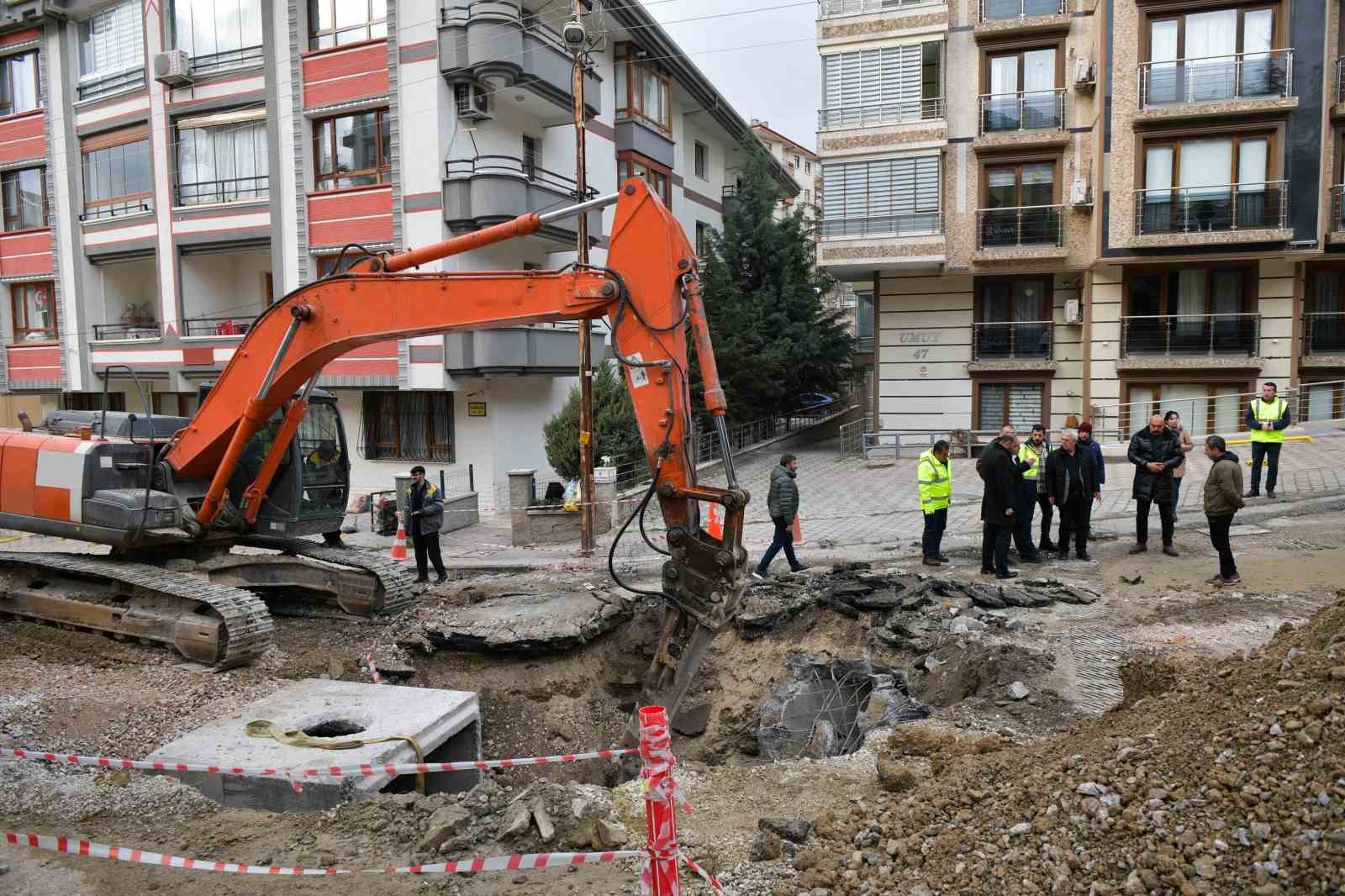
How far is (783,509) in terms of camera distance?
1139cm

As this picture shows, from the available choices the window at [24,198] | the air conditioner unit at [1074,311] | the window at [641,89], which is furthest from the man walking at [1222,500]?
the window at [24,198]

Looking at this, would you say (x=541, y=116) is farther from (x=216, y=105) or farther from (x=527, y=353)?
(x=216, y=105)

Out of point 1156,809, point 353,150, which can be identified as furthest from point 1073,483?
point 353,150

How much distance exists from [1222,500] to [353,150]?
60.1ft

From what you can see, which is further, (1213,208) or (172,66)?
(172,66)

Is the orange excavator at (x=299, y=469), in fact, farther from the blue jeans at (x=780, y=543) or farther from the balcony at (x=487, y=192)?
the balcony at (x=487, y=192)

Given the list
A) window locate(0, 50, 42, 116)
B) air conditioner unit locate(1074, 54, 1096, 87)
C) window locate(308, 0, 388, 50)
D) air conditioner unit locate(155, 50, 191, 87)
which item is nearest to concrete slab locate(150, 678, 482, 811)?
window locate(308, 0, 388, 50)

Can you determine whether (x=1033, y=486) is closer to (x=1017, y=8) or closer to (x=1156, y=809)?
(x=1156, y=809)

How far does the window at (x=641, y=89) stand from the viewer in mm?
24156

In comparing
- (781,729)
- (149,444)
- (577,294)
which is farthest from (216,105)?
(781,729)

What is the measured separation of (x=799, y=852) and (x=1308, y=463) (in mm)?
15936

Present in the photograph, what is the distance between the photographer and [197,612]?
27.8 feet

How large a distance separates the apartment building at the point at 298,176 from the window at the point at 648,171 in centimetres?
8

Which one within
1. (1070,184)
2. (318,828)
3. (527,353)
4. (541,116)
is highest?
(541,116)
